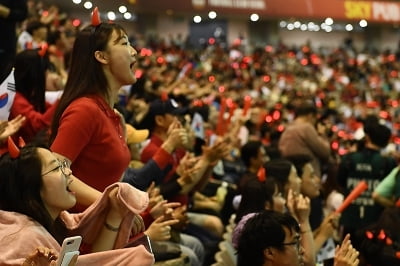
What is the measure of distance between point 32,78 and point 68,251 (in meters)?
2.00

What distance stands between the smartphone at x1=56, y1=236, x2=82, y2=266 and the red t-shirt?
0.67 meters

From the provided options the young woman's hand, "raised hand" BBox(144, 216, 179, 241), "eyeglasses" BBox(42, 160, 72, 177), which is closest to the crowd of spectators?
"raised hand" BBox(144, 216, 179, 241)

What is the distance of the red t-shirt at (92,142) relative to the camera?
8.66 feet

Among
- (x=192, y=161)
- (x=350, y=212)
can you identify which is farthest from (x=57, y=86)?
(x=350, y=212)

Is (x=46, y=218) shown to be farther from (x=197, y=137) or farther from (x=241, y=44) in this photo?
(x=241, y=44)

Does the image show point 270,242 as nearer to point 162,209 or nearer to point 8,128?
point 162,209

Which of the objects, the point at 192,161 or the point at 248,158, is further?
the point at 248,158

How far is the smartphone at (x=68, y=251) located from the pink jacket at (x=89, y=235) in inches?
7.3

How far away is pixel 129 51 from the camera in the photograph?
9.33 ft

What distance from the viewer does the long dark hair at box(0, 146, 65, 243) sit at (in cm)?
231

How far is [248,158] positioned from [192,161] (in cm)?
168

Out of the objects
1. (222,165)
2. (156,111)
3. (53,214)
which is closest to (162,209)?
(53,214)

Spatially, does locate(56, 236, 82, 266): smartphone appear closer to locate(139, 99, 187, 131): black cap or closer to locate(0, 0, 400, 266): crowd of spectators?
locate(0, 0, 400, 266): crowd of spectators

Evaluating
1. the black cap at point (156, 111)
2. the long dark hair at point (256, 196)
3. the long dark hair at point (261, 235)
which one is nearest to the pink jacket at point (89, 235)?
the long dark hair at point (261, 235)
